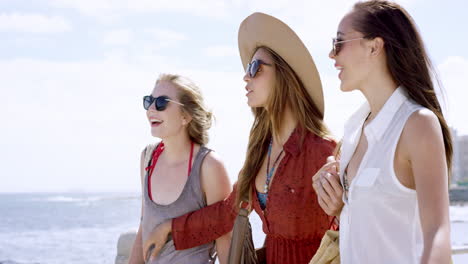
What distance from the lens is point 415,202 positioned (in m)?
1.92

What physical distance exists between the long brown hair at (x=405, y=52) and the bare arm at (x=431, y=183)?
0.48 feet

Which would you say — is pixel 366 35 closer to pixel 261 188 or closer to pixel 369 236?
pixel 369 236

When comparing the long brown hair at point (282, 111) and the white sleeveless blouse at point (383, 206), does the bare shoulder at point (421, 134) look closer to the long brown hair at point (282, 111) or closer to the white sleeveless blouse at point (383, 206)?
the white sleeveless blouse at point (383, 206)

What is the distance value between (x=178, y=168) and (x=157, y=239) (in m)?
0.50

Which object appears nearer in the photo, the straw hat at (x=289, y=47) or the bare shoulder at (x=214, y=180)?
the straw hat at (x=289, y=47)

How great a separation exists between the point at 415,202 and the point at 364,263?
30cm

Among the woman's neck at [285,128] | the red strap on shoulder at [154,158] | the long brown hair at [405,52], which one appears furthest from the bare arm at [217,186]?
the long brown hair at [405,52]

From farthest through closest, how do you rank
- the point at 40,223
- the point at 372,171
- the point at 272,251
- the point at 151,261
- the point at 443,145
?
the point at 40,223, the point at 151,261, the point at 272,251, the point at 372,171, the point at 443,145

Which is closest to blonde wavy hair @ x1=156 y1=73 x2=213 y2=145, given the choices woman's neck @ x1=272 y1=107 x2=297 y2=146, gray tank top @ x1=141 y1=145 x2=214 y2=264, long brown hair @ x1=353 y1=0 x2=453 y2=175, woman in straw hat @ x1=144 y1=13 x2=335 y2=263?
gray tank top @ x1=141 y1=145 x2=214 y2=264

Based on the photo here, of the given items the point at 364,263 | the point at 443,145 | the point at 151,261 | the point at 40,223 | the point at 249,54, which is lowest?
the point at 40,223

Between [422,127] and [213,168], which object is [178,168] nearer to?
[213,168]

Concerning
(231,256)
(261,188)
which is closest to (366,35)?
(261,188)

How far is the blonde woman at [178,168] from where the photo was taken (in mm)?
3619

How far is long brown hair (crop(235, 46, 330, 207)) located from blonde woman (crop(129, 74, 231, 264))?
53cm
